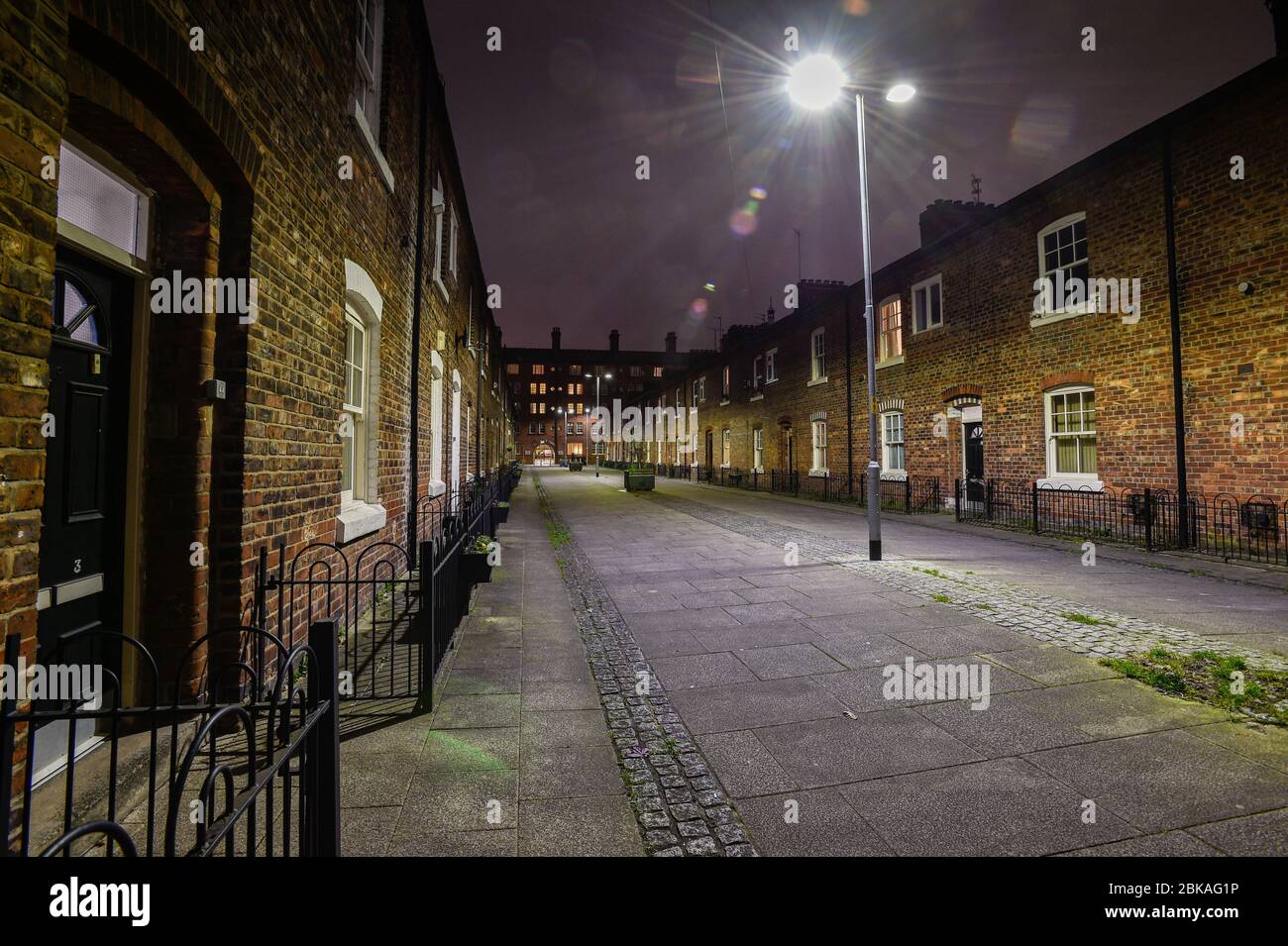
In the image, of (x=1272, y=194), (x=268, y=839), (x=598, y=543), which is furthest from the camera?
(x=598, y=543)

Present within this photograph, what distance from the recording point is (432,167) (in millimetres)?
9844

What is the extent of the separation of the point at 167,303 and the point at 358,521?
269 cm

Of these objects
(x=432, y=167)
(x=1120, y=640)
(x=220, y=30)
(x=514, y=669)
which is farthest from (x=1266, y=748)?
(x=432, y=167)

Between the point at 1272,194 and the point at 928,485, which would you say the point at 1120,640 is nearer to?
the point at 1272,194

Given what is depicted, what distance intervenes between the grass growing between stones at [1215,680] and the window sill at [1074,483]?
8069 mm

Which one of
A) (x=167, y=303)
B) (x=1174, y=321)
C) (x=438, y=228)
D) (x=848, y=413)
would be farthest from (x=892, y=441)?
(x=167, y=303)

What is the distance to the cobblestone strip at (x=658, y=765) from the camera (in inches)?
99.7

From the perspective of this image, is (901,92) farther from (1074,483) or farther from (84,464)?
(84,464)

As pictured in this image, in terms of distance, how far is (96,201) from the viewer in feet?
Answer: 9.55

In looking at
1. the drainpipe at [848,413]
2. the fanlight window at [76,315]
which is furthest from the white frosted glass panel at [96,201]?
the drainpipe at [848,413]

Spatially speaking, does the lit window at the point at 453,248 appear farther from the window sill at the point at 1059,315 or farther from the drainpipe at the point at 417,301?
the window sill at the point at 1059,315

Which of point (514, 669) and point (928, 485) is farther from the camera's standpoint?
point (928, 485)

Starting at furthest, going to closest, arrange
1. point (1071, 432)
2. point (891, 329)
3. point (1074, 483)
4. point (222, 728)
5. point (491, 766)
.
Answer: point (891, 329), point (1071, 432), point (1074, 483), point (222, 728), point (491, 766)

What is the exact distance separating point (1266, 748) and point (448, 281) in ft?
41.6
